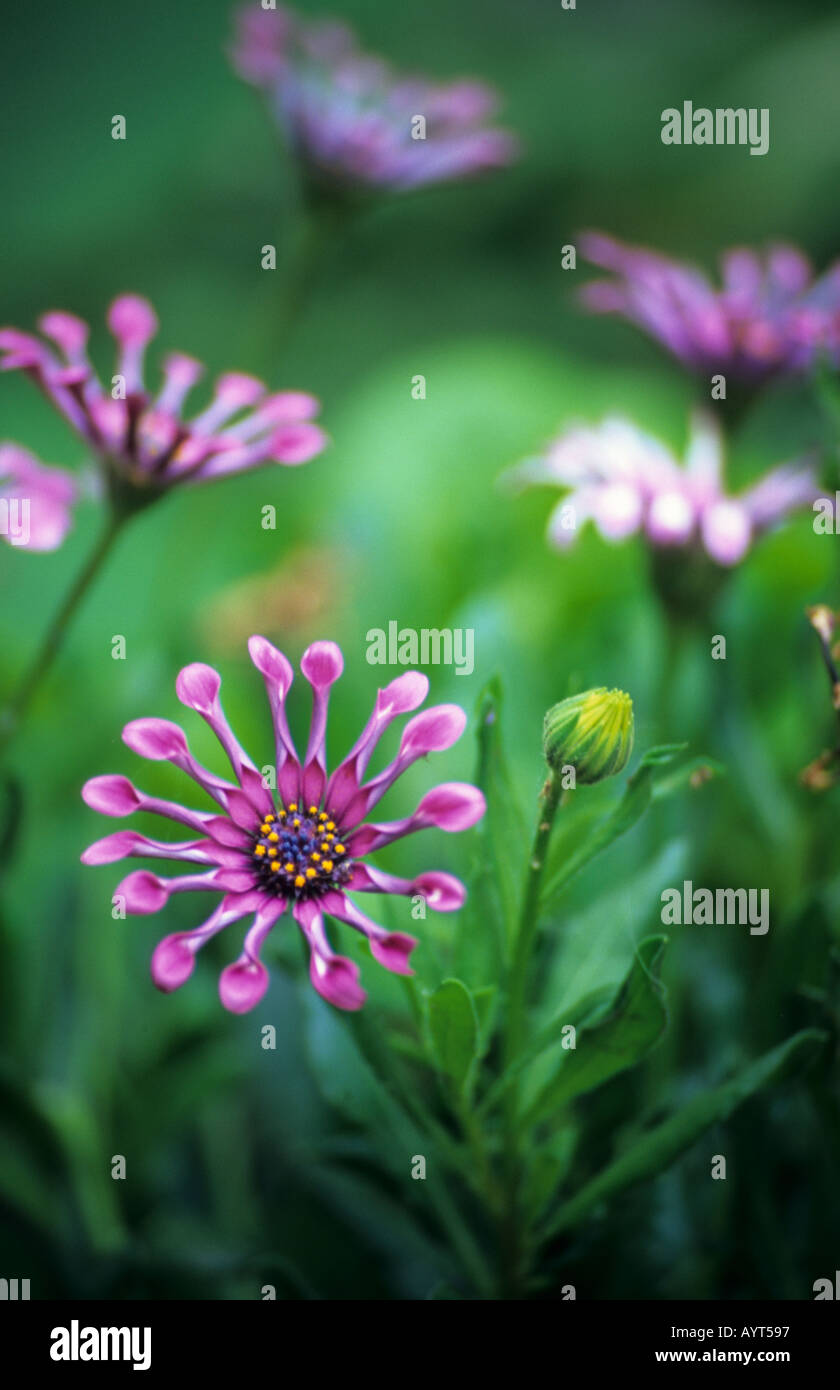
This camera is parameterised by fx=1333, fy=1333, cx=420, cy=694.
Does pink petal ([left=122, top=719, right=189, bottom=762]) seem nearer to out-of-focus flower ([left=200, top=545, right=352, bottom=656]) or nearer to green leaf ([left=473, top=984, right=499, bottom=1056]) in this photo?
green leaf ([left=473, top=984, right=499, bottom=1056])

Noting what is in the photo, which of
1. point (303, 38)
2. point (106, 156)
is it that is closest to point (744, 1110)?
point (303, 38)

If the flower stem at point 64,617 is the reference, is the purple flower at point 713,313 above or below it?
above

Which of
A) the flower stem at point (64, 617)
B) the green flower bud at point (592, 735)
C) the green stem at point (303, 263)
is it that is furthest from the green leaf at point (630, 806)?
the green stem at point (303, 263)

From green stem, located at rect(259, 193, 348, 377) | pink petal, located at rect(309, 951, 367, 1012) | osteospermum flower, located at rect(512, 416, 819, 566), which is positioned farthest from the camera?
green stem, located at rect(259, 193, 348, 377)

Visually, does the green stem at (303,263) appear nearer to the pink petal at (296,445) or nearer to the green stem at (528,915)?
the pink petal at (296,445)

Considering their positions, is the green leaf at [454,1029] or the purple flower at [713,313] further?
the purple flower at [713,313]

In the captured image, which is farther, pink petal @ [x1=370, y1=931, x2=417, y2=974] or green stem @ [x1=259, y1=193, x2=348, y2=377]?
green stem @ [x1=259, y1=193, x2=348, y2=377]

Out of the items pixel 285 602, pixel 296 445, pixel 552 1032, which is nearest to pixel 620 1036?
pixel 552 1032

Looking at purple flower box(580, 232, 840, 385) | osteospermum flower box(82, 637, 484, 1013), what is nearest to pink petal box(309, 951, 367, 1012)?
osteospermum flower box(82, 637, 484, 1013)
